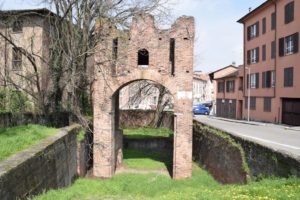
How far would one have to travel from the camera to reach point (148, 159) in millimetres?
21406

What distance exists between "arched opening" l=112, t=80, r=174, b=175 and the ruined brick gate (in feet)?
2.76

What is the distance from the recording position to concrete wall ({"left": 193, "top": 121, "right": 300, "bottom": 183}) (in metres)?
9.54

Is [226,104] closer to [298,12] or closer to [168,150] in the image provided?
[298,12]

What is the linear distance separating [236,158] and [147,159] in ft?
28.9

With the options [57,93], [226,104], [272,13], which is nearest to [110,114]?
[57,93]

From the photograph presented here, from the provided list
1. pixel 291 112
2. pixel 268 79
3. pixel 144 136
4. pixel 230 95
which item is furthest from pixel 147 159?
pixel 230 95

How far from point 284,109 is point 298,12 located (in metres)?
9.39

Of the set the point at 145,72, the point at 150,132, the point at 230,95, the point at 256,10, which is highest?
the point at 256,10

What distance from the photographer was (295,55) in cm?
3503

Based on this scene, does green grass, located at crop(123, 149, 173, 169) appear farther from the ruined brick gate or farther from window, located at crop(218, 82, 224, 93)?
window, located at crop(218, 82, 224, 93)

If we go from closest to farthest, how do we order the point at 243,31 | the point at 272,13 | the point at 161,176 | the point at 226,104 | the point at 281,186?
the point at 281,186
the point at 161,176
the point at 272,13
the point at 243,31
the point at 226,104

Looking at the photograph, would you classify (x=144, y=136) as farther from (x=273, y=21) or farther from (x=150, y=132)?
(x=273, y=21)

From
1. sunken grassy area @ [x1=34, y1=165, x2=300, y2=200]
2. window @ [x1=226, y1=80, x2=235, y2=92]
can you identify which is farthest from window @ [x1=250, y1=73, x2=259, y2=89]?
sunken grassy area @ [x1=34, y1=165, x2=300, y2=200]

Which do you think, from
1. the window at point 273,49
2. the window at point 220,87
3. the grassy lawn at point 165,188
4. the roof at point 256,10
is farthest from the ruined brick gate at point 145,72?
the window at point 220,87
